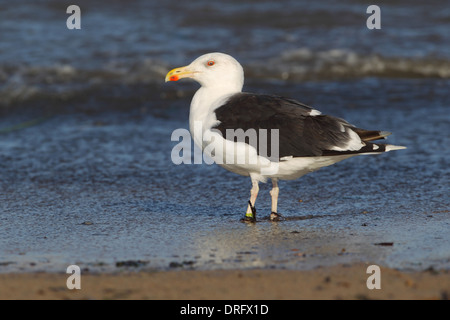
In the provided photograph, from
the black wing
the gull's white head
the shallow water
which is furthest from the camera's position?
the gull's white head

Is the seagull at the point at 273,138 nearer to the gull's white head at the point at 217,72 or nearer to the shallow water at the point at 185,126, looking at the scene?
the gull's white head at the point at 217,72

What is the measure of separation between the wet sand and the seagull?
1.17 m

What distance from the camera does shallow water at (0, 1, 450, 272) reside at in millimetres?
4480

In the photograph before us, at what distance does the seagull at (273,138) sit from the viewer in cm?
491

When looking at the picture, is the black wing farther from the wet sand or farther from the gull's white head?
the wet sand

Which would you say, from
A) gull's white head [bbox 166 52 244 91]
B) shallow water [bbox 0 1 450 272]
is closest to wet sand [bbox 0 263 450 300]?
shallow water [bbox 0 1 450 272]

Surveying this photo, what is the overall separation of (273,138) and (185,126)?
12.3 ft

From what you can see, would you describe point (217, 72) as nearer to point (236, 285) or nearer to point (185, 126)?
point (236, 285)

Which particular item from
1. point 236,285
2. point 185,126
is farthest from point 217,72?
point 185,126

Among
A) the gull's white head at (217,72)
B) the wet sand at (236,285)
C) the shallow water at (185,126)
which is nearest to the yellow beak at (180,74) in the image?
the gull's white head at (217,72)

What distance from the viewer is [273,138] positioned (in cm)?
495

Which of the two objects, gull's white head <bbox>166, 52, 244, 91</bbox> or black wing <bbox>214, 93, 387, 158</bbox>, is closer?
black wing <bbox>214, 93, 387, 158</bbox>

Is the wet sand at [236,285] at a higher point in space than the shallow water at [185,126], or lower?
lower

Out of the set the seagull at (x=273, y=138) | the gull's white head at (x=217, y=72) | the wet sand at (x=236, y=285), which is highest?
the gull's white head at (x=217, y=72)
